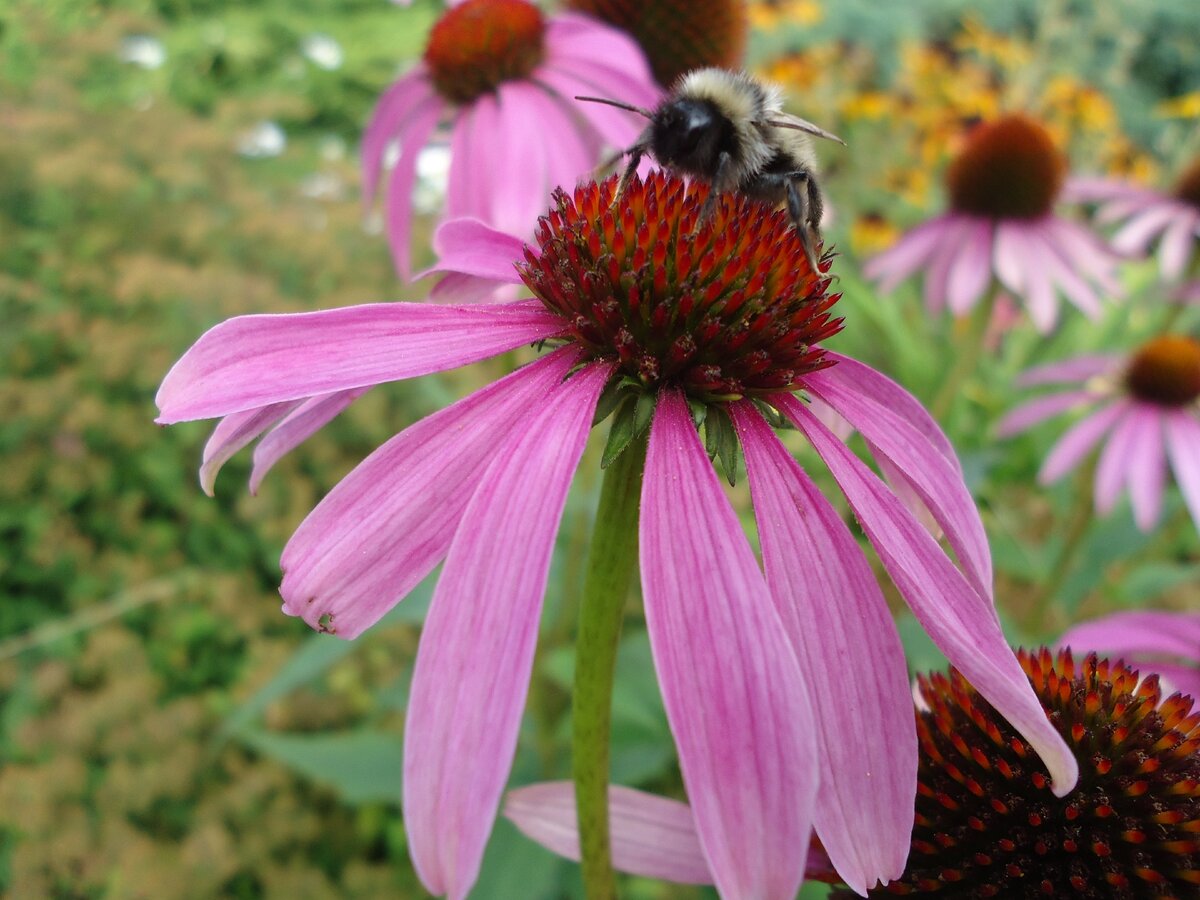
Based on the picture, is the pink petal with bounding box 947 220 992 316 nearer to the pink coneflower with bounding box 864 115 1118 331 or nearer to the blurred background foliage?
the pink coneflower with bounding box 864 115 1118 331

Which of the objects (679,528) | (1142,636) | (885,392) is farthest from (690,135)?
(1142,636)

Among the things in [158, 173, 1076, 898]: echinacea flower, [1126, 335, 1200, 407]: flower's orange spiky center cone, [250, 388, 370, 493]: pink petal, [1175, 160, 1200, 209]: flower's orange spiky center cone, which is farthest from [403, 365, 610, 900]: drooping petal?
[1175, 160, 1200, 209]: flower's orange spiky center cone

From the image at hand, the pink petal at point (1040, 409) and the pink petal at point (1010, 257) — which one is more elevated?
the pink petal at point (1010, 257)

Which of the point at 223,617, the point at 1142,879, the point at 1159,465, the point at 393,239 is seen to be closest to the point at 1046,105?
the point at 1159,465

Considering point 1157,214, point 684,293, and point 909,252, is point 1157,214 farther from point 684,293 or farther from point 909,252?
point 684,293

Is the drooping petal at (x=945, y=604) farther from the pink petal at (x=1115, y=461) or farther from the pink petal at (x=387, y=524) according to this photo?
the pink petal at (x=1115, y=461)

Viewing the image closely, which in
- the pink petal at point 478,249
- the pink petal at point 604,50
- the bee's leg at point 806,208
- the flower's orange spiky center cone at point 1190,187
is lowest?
the flower's orange spiky center cone at point 1190,187

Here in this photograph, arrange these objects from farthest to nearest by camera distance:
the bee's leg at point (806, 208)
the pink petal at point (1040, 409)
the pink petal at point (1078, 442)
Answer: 1. the pink petal at point (1040, 409)
2. the pink petal at point (1078, 442)
3. the bee's leg at point (806, 208)

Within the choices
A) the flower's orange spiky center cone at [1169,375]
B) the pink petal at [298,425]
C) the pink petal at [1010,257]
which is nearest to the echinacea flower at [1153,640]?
the pink petal at [298,425]
